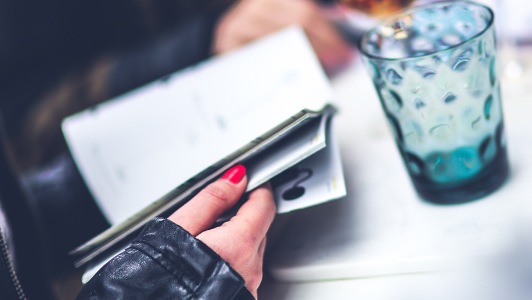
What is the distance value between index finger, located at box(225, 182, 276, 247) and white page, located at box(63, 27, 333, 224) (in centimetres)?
18

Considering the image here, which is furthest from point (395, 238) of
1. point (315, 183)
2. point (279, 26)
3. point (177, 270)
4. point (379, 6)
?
point (279, 26)

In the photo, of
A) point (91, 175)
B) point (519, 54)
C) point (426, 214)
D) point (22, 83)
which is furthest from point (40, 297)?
point (22, 83)

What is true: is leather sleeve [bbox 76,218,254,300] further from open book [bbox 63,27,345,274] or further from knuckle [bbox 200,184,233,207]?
open book [bbox 63,27,345,274]

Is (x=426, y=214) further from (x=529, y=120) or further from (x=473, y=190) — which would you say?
(x=529, y=120)

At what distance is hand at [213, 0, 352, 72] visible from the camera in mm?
818

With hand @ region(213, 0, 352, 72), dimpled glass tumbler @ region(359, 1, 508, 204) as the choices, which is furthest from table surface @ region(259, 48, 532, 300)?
hand @ region(213, 0, 352, 72)

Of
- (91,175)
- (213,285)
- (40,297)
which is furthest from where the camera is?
(91,175)

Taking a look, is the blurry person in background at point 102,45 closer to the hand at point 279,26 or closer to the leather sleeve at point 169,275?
the hand at point 279,26

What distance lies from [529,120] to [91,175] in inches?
23.7

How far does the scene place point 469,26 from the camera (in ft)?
1.27

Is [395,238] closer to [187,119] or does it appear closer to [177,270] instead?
[177,270]

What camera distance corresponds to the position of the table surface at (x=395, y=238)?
334mm

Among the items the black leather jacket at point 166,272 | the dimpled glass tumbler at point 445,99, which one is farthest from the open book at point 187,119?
the black leather jacket at point 166,272

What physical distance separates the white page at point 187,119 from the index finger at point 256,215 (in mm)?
176
